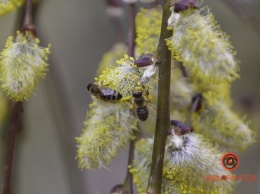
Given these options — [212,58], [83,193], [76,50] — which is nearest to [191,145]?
[212,58]

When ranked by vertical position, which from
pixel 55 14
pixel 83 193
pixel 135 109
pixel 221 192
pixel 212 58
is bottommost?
pixel 83 193

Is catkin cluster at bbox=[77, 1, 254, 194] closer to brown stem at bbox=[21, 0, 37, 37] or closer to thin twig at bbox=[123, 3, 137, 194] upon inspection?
thin twig at bbox=[123, 3, 137, 194]

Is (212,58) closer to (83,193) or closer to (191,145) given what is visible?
(191,145)

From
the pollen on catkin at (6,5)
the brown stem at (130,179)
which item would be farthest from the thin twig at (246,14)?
the pollen on catkin at (6,5)

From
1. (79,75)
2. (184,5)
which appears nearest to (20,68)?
(184,5)

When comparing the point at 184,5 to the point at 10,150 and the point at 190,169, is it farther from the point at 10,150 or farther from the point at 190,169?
the point at 10,150
